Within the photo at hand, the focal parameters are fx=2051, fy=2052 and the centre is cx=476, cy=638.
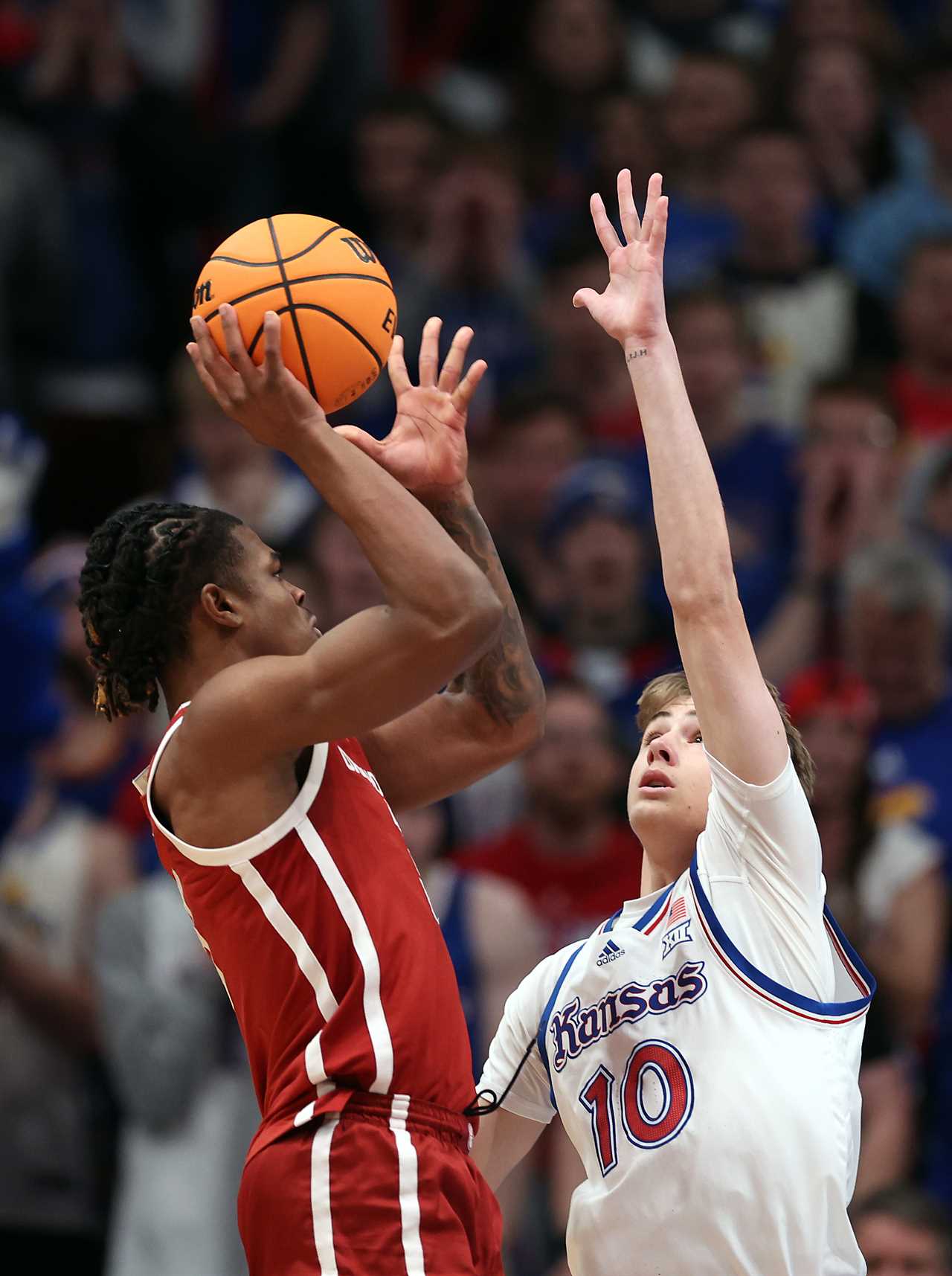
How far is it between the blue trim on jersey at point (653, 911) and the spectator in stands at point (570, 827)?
2.69 meters

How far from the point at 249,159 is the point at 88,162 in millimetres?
901

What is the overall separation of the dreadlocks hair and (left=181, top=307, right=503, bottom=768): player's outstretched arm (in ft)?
0.78

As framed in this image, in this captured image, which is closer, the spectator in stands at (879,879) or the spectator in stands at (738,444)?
the spectator in stands at (879,879)

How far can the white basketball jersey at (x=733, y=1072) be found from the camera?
3.90 metres

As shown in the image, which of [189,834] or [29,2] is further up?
[29,2]

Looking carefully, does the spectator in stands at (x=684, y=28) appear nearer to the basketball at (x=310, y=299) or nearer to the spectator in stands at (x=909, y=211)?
the spectator in stands at (x=909, y=211)

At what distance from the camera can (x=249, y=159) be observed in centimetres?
1073

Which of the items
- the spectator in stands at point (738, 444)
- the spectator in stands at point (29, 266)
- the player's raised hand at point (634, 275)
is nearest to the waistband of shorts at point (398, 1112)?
the player's raised hand at point (634, 275)

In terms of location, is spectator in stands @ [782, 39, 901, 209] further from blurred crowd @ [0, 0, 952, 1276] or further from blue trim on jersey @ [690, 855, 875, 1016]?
blue trim on jersey @ [690, 855, 875, 1016]

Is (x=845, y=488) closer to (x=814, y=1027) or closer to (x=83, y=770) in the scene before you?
(x=83, y=770)

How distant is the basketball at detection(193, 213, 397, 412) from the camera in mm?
4242

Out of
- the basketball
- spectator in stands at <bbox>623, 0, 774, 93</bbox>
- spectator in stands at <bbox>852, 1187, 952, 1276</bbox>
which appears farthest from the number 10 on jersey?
spectator in stands at <bbox>623, 0, 774, 93</bbox>

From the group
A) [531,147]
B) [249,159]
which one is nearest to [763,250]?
[531,147]

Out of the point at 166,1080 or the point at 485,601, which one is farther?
the point at 166,1080
